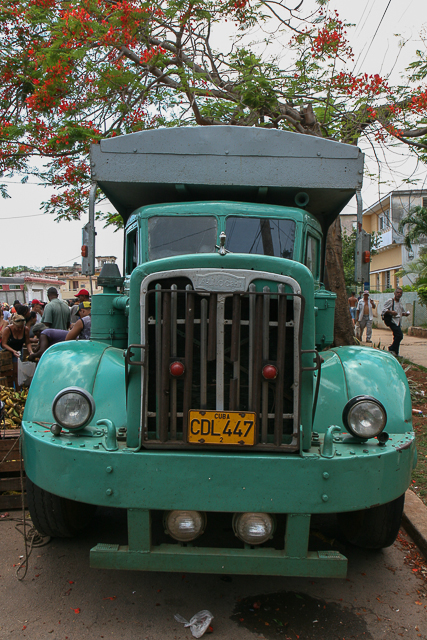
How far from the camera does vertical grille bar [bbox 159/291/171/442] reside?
8.72ft

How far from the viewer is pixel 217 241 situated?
4031mm

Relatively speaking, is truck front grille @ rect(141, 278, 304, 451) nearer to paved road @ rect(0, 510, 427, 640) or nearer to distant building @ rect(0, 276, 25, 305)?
paved road @ rect(0, 510, 427, 640)

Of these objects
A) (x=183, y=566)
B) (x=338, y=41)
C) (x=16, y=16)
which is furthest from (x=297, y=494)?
(x=16, y=16)

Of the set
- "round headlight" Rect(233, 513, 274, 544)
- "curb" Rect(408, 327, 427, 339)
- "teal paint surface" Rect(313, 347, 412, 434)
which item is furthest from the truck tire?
"curb" Rect(408, 327, 427, 339)

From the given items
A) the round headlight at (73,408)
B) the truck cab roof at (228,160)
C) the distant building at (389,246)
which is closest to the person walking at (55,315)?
the truck cab roof at (228,160)

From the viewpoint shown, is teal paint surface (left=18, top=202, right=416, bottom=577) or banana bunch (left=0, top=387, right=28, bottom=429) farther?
banana bunch (left=0, top=387, right=28, bottom=429)

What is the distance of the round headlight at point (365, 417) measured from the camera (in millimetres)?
2787

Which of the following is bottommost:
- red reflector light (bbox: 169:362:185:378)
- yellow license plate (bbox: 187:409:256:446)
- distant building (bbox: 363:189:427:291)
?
yellow license plate (bbox: 187:409:256:446)

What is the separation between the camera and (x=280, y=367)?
2.69 m

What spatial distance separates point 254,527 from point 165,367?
0.94 metres

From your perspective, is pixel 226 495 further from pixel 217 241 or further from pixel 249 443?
pixel 217 241

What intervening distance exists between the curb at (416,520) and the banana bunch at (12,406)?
3647mm

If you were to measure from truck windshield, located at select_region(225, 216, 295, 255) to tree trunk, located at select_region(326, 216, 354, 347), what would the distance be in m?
5.54

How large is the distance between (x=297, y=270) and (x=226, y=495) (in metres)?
1.21
